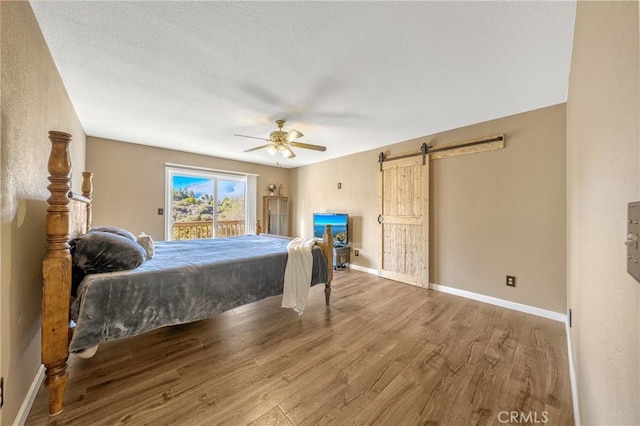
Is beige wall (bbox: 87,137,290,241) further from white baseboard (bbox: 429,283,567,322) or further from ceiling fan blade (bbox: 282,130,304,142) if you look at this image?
white baseboard (bbox: 429,283,567,322)

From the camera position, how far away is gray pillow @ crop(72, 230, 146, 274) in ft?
5.45

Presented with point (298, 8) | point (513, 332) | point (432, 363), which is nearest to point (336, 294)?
point (432, 363)

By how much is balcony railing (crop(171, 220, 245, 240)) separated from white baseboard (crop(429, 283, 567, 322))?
4.27 meters

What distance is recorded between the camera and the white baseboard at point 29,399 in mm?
1286

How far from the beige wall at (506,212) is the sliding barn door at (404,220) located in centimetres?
15

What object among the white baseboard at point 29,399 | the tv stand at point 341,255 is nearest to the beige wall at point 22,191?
the white baseboard at point 29,399

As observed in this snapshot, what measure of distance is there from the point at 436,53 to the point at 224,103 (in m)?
2.11

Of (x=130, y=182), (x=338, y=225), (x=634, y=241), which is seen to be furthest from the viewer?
(x=338, y=225)

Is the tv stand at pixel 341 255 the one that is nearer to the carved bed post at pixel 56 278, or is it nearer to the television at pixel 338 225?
the television at pixel 338 225

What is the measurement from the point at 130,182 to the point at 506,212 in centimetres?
582

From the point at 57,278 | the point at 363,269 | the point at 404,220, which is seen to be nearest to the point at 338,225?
the point at 363,269

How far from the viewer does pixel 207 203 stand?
5.20 meters

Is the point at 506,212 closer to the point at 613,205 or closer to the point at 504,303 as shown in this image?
the point at 504,303

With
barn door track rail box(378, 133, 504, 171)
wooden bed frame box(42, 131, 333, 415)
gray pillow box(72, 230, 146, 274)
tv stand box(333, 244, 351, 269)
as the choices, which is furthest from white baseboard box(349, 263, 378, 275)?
wooden bed frame box(42, 131, 333, 415)
